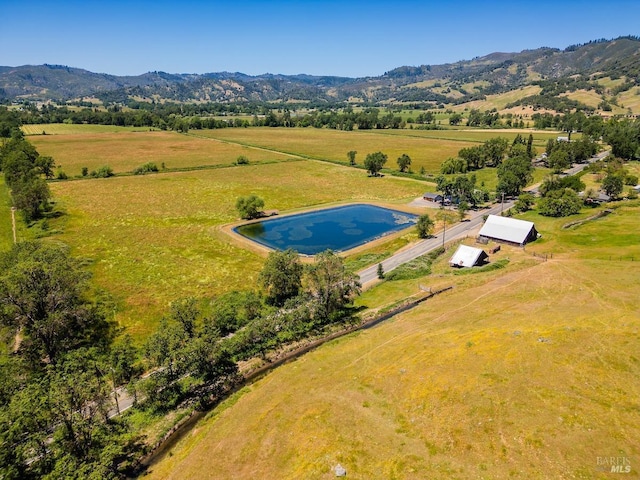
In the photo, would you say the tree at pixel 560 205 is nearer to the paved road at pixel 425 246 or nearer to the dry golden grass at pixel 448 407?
the paved road at pixel 425 246

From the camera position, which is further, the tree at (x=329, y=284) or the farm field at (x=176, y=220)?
the farm field at (x=176, y=220)

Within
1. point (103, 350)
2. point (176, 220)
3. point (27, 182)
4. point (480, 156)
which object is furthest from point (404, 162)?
point (103, 350)

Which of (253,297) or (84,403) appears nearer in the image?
(84,403)

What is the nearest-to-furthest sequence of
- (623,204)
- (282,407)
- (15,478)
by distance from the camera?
(15,478) → (282,407) → (623,204)

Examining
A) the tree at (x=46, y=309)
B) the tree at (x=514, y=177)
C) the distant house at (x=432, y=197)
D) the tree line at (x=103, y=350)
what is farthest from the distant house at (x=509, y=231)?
the tree at (x=46, y=309)

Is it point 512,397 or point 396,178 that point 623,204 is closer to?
point 396,178

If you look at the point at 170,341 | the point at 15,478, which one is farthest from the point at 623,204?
the point at 15,478
